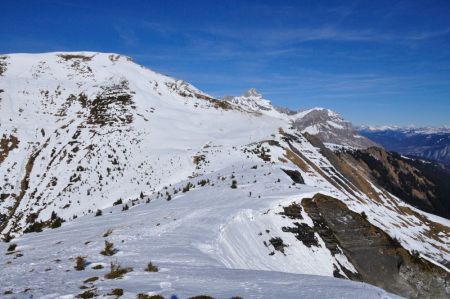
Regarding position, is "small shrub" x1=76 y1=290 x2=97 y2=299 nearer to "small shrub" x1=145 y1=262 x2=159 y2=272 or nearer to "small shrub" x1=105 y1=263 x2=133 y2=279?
"small shrub" x1=105 y1=263 x2=133 y2=279

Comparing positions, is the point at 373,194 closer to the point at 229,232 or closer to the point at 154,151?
the point at 154,151

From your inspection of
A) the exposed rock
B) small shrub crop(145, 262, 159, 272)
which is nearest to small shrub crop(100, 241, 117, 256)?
small shrub crop(145, 262, 159, 272)

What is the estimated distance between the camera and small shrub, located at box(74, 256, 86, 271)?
14064mm

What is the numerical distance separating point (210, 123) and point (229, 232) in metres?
52.6

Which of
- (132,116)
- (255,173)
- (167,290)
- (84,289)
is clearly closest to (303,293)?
(167,290)

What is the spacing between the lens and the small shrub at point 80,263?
14.1m

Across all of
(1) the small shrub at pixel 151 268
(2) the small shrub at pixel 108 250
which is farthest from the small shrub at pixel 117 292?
(2) the small shrub at pixel 108 250

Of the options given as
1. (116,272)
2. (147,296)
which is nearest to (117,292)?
(147,296)

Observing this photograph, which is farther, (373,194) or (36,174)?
(373,194)

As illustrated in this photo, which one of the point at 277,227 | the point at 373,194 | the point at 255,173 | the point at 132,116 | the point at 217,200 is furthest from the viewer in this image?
the point at 373,194

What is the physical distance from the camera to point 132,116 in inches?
2566

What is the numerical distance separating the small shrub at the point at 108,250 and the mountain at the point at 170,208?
0.15m

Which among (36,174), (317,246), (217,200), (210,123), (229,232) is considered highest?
(210,123)

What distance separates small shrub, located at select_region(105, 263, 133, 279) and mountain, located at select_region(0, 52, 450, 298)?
6 centimetres
